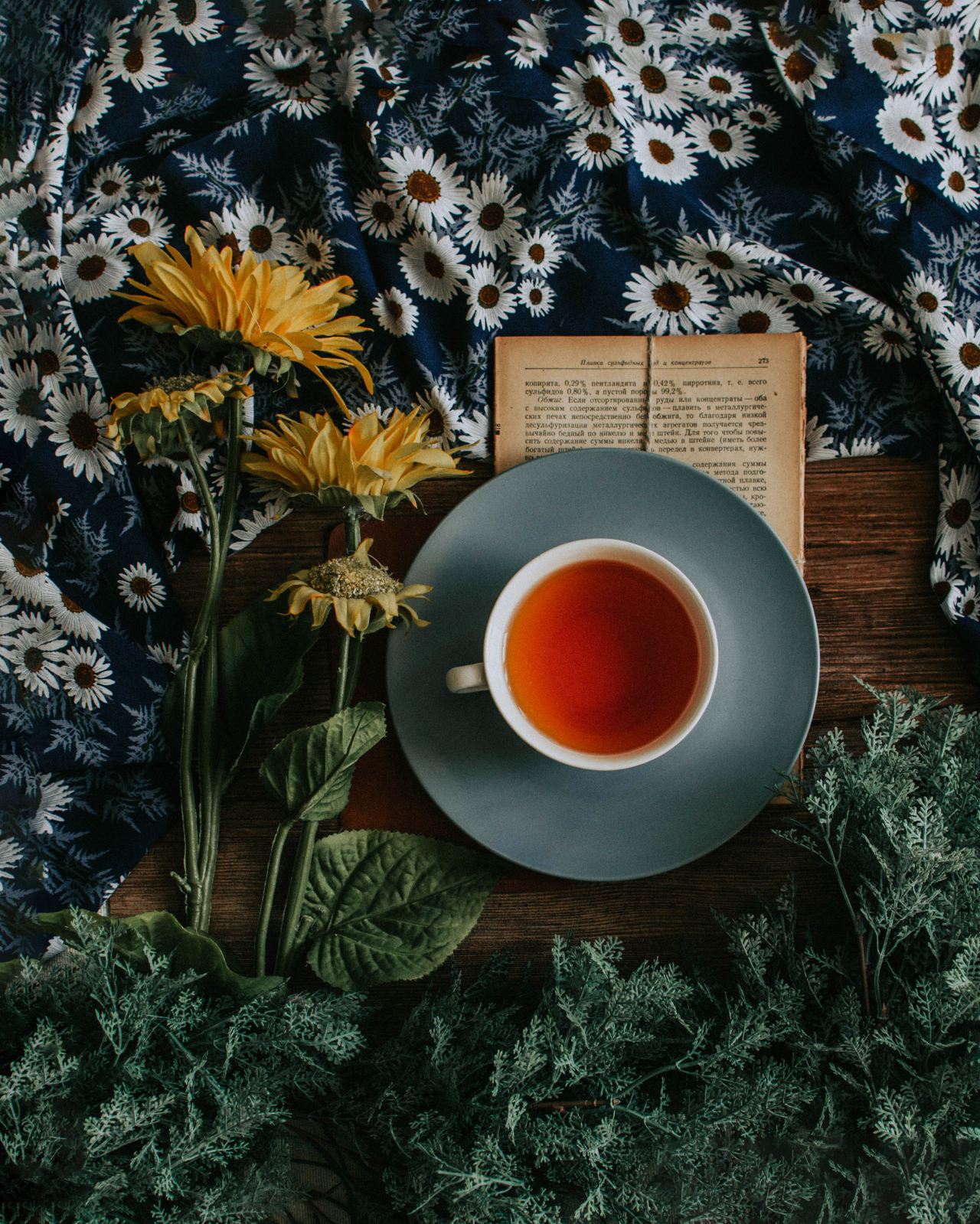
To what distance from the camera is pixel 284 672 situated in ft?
3.22

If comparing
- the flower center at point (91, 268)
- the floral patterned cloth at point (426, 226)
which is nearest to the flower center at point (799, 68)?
the floral patterned cloth at point (426, 226)

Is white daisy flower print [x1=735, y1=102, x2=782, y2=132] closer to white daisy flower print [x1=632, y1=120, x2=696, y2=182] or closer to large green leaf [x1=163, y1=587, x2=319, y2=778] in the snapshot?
white daisy flower print [x1=632, y1=120, x2=696, y2=182]

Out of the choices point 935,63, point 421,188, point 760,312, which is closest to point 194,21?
point 421,188

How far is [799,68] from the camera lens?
103cm

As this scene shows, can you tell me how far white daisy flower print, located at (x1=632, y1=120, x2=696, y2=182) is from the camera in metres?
1.03

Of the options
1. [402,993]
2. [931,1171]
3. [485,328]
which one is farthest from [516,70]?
[931,1171]

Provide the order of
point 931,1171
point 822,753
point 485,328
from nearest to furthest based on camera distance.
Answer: point 931,1171
point 822,753
point 485,328

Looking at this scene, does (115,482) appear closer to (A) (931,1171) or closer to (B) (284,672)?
(B) (284,672)

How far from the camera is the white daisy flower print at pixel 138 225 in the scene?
104 cm

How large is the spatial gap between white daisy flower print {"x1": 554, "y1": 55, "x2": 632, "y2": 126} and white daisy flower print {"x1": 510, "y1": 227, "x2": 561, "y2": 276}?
0.43ft

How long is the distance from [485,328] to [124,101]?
1.55 ft

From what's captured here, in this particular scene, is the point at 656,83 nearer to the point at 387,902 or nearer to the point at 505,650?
the point at 505,650

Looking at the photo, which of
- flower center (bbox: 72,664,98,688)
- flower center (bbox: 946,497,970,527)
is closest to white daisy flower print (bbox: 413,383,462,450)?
flower center (bbox: 72,664,98,688)

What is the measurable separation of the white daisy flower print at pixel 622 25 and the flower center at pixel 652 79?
0.03 m
